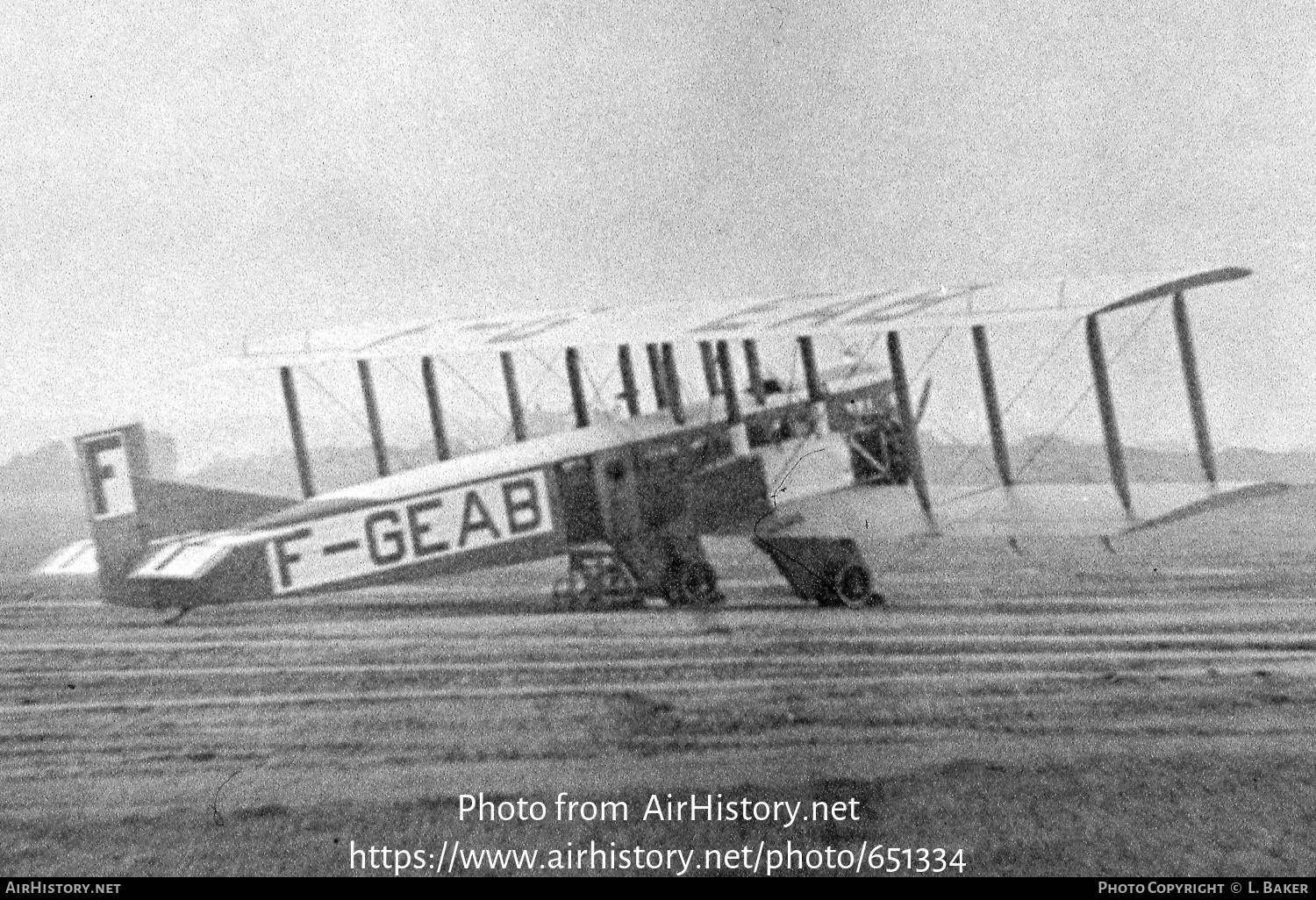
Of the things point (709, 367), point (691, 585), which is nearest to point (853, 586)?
point (691, 585)

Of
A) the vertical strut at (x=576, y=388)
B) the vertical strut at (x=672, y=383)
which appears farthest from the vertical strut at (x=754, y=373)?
the vertical strut at (x=576, y=388)

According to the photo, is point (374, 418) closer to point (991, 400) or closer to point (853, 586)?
point (853, 586)

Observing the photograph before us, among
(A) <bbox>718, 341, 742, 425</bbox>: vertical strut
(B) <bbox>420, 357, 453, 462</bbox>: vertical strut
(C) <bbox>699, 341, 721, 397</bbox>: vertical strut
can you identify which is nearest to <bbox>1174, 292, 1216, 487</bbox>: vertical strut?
(A) <bbox>718, 341, 742, 425</bbox>: vertical strut

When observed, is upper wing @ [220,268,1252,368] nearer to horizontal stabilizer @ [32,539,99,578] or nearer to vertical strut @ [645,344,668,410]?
vertical strut @ [645,344,668,410]

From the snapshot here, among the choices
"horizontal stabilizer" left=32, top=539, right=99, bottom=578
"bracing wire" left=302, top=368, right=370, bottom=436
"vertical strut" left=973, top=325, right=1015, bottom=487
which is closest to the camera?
"vertical strut" left=973, top=325, right=1015, bottom=487

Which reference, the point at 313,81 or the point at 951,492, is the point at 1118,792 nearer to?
the point at 951,492

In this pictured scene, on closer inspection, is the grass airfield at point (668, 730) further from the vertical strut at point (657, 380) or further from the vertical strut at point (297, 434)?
the vertical strut at point (657, 380)
